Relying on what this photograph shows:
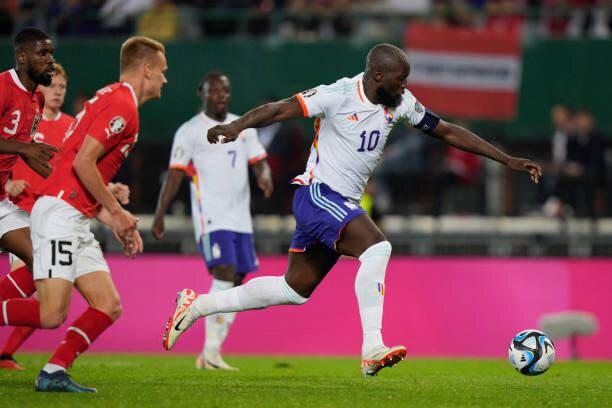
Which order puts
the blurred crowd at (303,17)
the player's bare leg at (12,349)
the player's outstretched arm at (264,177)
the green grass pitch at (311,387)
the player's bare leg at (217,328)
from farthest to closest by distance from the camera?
1. the blurred crowd at (303,17)
2. the player's outstretched arm at (264,177)
3. the player's bare leg at (217,328)
4. the player's bare leg at (12,349)
5. the green grass pitch at (311,387)

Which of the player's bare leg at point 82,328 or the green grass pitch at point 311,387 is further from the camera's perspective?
the player's bare leg at point 82,328

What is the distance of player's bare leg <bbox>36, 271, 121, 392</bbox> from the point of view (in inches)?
313

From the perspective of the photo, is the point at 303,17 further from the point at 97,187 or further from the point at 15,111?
the point at 97,187

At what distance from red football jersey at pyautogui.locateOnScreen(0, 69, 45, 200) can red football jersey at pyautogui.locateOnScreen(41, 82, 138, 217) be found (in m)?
0.96

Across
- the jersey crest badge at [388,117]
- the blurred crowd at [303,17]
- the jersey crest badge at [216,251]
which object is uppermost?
the blurred crowd at [303,17]

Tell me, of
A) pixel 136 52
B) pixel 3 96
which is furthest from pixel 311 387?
pixel 3 96

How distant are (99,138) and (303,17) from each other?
1186cm

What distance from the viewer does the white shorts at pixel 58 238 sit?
793 cm

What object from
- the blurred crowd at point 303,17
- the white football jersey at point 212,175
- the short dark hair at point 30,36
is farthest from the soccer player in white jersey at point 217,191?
the blurred crowd at point 303,17

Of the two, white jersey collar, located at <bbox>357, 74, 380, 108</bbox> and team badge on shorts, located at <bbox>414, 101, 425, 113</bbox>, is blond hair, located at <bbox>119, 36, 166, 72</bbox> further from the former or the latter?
team badge on shorts, located at <bbox>414, 101, 425, 113</bbox>

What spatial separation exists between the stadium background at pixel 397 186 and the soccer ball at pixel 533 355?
5764mm

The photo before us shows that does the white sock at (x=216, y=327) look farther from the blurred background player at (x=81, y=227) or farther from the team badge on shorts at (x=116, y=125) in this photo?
the team badge on shorts at (x=116, y=125)

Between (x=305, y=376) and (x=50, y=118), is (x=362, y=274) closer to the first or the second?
(x=305, y=376)

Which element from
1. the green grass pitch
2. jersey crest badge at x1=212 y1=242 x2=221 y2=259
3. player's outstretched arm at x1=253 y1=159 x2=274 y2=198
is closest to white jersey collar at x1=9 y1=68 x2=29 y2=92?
the green grass pitch
